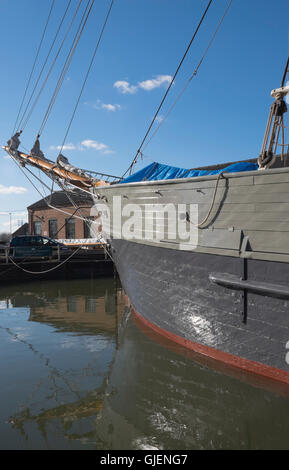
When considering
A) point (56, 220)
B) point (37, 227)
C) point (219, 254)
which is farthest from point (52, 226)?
point (219, 254)

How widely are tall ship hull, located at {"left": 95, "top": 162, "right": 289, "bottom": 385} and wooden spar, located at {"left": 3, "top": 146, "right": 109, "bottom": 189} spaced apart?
2938mm

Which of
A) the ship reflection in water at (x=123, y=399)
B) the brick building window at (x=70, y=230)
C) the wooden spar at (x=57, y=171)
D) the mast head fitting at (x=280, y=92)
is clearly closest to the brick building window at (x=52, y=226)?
the brick building window at (x=70, y=230)

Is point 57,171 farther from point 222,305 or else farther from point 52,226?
point 52,226

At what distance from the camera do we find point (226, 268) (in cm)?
464

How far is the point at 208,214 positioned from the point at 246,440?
271cm

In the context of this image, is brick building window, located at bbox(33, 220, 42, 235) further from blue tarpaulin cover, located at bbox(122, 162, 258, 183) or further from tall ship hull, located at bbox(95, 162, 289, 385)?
tall ship hull, located at bbox(95, 162, 289, 385)

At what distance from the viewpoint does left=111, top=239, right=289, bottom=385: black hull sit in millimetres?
4160

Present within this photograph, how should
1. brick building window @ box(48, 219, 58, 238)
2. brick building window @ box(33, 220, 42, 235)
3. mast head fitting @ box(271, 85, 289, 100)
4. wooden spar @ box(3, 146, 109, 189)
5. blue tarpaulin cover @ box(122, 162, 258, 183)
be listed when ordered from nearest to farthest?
mast head fitting @ box(271, 85, 289, 100) → blue tarpaulin cover @ box(122, 162, 258, 183) → wooden spar @ box(3, 146, 109, 189) → brick building window @ box(48, 219, 58, 238) → brick building window @ box(33, 220, 42, 235)

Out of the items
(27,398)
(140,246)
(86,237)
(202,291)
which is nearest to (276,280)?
Answer: (202,291)

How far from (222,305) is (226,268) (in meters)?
0.52

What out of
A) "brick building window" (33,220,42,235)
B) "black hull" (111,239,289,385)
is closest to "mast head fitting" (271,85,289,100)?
"black hull" (111,239,289,385)

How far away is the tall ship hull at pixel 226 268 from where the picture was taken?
4152 mm

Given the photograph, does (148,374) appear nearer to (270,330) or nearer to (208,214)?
(270,330)

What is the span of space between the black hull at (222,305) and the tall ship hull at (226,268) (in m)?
0.01
